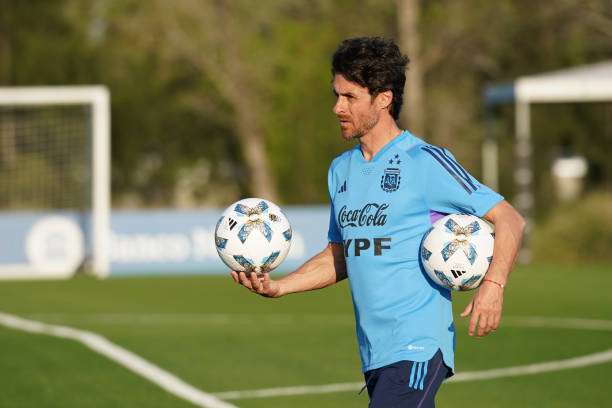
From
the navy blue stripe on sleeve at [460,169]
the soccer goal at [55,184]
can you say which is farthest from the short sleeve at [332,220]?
the soccer goal at [55,184]

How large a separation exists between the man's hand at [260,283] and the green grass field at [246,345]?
12.8ft

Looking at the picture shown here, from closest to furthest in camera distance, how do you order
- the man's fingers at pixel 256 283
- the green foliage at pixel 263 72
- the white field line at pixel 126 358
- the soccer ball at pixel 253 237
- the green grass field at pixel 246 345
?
the man's fingers at pixel 256 283, the soccer ball at pixel 253 237, the white field line at pixel 126 358, the green grass field at pixel 246 345, the green foliage at pixel 263 72

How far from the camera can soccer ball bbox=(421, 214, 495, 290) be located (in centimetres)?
572

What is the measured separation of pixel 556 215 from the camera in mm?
27641

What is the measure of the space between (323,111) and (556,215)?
18.1 meters

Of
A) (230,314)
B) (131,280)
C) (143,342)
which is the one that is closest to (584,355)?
(143,342)

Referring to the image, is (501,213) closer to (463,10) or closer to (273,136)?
(463,10)

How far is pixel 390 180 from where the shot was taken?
5.81 metres

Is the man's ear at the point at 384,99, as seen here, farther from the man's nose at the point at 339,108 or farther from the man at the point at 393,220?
the man's nose at the point at 339,108

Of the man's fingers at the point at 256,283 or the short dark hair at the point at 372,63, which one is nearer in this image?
the short dark hair at the point at 372,63

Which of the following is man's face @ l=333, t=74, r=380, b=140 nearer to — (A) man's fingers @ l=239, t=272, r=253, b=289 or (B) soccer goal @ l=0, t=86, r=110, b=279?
(A) man's fingers @ l=239, t=272, r=253, b=289

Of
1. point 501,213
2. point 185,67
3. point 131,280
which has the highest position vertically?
point 185,67

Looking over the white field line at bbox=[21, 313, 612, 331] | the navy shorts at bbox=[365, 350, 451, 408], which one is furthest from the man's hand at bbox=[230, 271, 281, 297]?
the white field line at bbox=[21, 313, 612, 331]

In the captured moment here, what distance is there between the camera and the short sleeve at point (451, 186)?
566 cm
